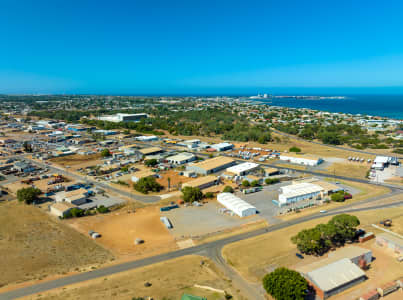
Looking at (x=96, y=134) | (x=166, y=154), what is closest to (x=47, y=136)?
(x=96, y=134)

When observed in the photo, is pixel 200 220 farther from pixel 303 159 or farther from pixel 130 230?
pixel 303 159

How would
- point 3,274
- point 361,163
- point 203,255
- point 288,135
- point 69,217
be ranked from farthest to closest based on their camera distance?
point 288,135, point 361,163, point 69,217, point 203,255, point 3,274

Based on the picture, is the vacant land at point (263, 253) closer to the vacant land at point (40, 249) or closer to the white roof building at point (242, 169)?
the vacant land at point (40, 249)

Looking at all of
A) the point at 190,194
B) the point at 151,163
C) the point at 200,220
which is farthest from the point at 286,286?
the point at 151,163

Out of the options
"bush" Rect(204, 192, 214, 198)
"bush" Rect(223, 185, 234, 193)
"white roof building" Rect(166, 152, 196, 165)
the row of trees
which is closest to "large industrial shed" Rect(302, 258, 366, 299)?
the row of trees

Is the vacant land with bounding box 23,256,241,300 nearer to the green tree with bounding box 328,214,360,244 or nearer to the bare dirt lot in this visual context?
the bare dirt lot

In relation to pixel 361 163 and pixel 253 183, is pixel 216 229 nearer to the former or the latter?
pixel 253 183
